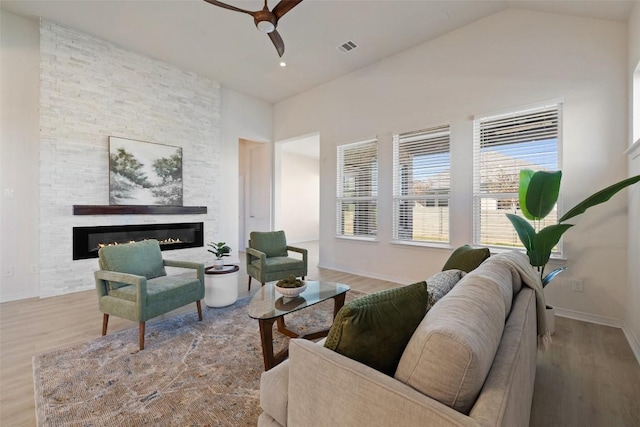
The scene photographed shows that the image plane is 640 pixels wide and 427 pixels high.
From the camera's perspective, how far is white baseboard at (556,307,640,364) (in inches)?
94.2

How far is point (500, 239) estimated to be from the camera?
362 centimetres

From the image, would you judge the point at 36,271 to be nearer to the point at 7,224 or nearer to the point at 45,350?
the point at 7,224

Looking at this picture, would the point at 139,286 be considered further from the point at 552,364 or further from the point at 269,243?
the point at 552,364

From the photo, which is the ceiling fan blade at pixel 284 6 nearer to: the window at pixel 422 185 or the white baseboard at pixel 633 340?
the window at pixel 422 185

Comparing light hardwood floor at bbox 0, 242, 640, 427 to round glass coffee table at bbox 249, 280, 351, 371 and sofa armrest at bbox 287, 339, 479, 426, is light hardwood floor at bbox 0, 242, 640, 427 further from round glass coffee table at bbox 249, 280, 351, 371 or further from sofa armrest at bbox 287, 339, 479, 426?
sofa armrest at bbox 287, 339, 479, 426

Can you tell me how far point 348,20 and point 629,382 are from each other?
14.8 ft

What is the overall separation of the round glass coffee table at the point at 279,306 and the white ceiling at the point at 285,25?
3338mm

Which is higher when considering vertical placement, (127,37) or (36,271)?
(127,37)

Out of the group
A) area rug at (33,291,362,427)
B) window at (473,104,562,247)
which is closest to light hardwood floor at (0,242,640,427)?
area rug at (33,291,362,427)

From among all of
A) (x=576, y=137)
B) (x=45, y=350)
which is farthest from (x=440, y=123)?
(x=45, y=350)

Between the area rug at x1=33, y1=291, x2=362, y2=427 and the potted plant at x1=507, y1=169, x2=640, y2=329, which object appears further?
the potted plant at x1=507, y1=169, x2=640, y2=329

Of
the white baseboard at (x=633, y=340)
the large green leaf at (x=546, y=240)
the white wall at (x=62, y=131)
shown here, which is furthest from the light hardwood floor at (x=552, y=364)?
the large green leaf at (x=546, y=240)

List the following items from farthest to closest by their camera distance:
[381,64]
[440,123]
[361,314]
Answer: [381,64] < [440,123] < [361,314]

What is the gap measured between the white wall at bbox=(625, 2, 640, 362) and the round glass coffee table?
251 cm
